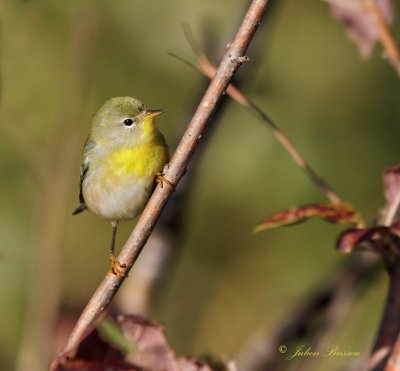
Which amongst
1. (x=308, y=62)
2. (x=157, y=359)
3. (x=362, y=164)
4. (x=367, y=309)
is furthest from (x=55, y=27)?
(x=157, y=359)

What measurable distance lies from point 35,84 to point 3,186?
2.20 ft

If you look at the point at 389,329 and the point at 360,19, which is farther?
the point at 360,19

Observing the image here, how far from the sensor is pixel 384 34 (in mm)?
1971

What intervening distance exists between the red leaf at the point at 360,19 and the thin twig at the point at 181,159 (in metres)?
0.69

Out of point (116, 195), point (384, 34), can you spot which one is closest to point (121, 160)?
point (116, 195)

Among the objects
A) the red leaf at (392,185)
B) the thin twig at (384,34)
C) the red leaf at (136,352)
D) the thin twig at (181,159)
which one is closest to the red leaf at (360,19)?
the thin twig at (384,34)

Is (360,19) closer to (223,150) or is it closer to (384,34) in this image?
(384,34)

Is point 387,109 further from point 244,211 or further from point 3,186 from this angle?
point 3,186

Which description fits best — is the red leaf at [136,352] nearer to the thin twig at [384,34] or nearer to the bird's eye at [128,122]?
the thin twig at [384,34]

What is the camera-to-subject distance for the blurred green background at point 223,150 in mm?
4324

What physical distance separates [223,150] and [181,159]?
11.5ft

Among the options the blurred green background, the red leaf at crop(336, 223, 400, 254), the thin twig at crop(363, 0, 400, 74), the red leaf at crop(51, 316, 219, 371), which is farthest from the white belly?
the red leaf at crop(336, 223, 400, 254)

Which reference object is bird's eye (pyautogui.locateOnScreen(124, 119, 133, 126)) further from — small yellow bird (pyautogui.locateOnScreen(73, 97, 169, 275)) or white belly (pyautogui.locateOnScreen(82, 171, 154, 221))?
white belly (pyautogui.locateOnScreen(82, 171, 154, 221))

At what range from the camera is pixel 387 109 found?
486 centimetres
